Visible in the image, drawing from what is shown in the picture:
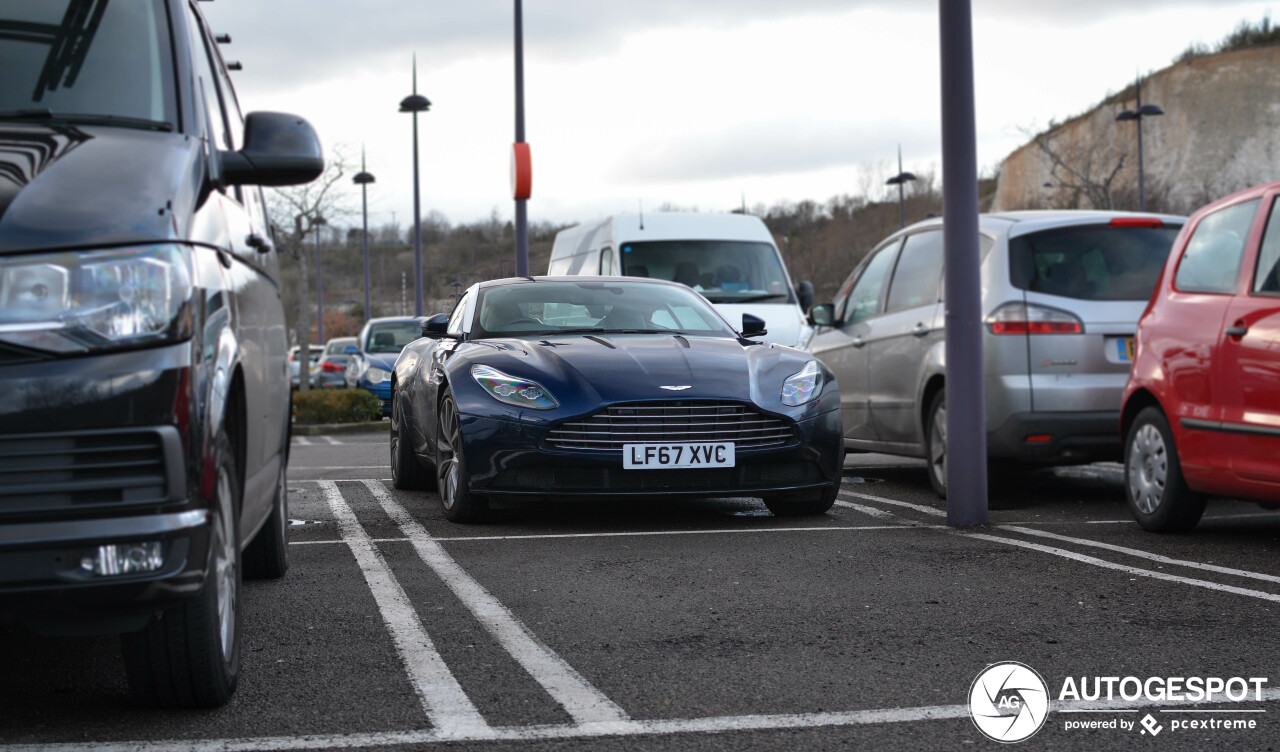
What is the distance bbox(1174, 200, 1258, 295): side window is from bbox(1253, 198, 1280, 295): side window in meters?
0.14

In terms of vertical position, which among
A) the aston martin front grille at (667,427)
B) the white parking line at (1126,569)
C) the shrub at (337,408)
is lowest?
the white parking line at (1126,569)

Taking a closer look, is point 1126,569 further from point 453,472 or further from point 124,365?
point 124,365

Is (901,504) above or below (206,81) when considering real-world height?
below

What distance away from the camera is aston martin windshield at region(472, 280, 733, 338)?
7.72 meters

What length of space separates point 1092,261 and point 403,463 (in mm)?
4333

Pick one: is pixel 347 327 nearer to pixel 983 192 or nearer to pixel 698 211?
pixel 983 192

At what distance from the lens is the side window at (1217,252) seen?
6.30m

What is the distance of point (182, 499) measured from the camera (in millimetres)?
2908

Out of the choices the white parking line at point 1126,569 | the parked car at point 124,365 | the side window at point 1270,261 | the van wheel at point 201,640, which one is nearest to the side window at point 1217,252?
the side window at point 1270,261

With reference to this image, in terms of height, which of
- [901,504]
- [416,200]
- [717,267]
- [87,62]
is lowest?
[901,504]

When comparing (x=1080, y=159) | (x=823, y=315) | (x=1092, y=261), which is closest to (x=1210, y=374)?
(x=1092, y=261)

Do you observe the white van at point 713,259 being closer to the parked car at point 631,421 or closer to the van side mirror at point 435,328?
the van side mirror at point 435,328

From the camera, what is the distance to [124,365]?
285 cm

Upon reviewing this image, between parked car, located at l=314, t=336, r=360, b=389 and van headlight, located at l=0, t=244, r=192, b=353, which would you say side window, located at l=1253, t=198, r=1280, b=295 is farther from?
parked car, located at l=314, t=336, r=360, b=389
